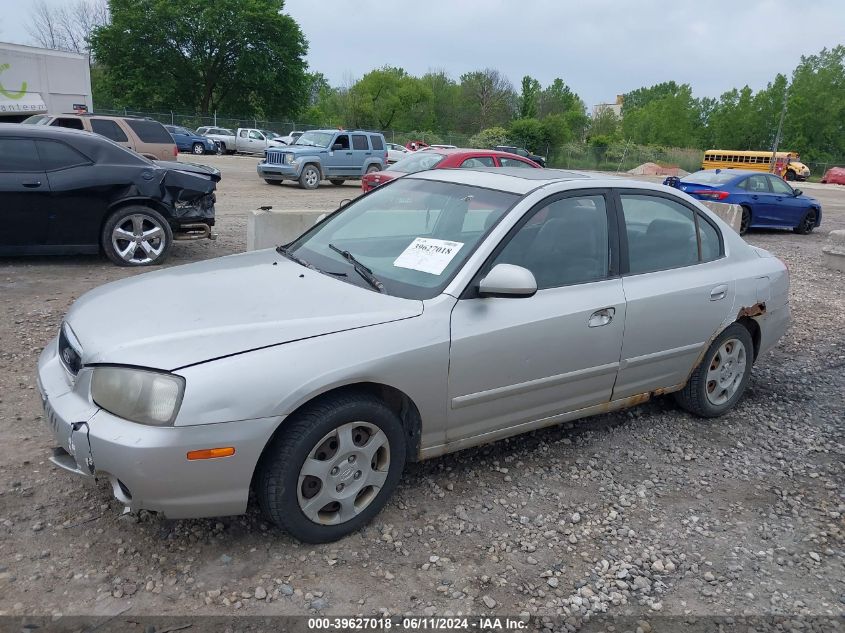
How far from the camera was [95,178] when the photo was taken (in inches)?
296

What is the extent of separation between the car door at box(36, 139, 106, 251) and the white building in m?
14.5

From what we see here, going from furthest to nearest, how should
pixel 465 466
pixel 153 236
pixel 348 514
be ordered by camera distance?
1. pixel 153 236
2. pixel 465 466
3. pixel 348 514

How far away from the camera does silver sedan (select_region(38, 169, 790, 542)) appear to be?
8.70ft

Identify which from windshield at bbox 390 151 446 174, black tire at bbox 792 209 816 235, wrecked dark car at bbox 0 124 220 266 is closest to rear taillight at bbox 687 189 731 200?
black tire at bbox 792 209 816 235

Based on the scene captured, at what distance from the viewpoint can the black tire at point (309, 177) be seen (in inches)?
803

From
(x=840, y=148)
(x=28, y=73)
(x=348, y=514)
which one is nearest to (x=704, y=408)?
(x=348, y=514)

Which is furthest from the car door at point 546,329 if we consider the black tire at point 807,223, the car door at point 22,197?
the black tire at point 807,223

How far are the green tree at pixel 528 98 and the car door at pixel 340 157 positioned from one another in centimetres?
5249

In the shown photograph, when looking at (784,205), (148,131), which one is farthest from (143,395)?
(784,205)

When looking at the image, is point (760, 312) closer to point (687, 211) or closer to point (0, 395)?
point (687, 211)

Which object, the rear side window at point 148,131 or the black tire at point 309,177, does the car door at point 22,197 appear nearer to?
the rear side window at point 148,131

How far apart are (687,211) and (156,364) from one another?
3.39 metres

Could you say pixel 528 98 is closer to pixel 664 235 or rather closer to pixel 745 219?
pixel 745 219

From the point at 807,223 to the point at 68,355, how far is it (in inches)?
657
